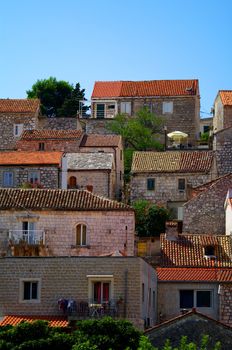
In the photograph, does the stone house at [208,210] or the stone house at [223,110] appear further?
the stone house at [223,110]

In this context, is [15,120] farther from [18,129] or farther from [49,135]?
[49,135]

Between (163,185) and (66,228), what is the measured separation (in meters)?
18.3

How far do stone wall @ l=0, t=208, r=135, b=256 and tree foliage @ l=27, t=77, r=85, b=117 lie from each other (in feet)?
156

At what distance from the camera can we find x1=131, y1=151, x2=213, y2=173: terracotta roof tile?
78938 millimetres

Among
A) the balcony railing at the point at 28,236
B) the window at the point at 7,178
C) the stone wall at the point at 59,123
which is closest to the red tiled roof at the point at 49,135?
the stone wall at the point at 59,123

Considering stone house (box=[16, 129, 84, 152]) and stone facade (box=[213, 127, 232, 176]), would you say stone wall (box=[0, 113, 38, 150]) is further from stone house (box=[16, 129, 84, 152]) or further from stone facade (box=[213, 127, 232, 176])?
stone facade (box=[213, 127, 232, 176])

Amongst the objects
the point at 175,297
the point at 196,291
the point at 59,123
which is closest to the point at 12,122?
the point at 59,123

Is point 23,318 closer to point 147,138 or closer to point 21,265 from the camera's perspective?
point 21,265

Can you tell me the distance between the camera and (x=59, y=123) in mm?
95312

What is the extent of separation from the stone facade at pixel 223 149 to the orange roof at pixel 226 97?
5434 mm

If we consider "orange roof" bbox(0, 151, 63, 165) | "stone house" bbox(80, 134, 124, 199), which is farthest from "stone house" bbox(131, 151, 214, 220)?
"orange roof" bbox(0, 151, 63, 165)

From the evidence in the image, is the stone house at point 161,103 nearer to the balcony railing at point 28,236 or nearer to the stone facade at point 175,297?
the balcony railing at point 28,236

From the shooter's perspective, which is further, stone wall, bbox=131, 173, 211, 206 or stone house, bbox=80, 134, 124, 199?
stone house, bbox=80, 134, 124, 199

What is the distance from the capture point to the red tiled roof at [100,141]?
276 feet
